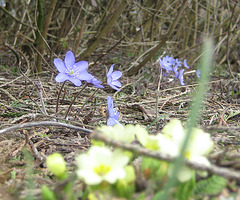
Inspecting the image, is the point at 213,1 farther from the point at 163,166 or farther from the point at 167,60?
the point at 163,166

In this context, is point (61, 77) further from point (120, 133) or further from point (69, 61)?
point (120, 133)

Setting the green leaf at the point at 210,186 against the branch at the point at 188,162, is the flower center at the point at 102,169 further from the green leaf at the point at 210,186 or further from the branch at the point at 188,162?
the green leaf at the point at 210,186

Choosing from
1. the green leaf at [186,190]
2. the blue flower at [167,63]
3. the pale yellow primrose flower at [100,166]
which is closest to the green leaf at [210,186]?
the green leaf at [186,190]

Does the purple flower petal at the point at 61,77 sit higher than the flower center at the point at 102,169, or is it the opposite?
the purple flower petal at the point at 61,77

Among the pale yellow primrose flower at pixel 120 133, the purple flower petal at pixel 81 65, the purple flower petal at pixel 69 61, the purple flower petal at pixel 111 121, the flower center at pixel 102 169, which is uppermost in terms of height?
the purple flower petal at pixel 69 61

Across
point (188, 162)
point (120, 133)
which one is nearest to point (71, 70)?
point (120, 133)

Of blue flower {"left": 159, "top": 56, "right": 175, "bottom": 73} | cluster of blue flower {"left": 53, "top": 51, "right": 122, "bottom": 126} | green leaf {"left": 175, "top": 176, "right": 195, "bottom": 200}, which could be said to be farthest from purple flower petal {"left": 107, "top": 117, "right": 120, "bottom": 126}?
blue flower {"left": 159, "top": 56, "right": 175, "bottom": 73}
